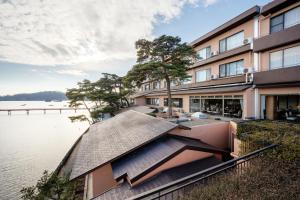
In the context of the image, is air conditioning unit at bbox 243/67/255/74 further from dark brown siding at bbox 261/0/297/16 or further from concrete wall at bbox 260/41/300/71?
dark brown siding at bbox 261/0/297/16

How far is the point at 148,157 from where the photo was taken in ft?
28.7

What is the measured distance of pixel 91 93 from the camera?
30.4m

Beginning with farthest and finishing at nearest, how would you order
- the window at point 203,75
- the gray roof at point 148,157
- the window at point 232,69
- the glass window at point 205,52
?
the window at point 203,75
the glass window at point 205,52
the window at point 232,69
the gray roof at point 148,157

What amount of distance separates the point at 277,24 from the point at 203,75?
393 inches

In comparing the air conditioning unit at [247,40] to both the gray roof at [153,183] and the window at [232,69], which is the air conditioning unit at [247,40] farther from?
the gray roof at [153,183]

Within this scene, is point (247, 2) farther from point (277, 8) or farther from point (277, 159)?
point (277, 159)

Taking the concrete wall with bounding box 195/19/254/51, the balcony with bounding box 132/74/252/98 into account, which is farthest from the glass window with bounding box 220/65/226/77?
the concrete wall with bounding box 195/19/254/51

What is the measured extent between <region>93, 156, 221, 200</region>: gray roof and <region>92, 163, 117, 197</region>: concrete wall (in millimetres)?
2307

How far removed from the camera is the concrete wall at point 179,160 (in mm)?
7676

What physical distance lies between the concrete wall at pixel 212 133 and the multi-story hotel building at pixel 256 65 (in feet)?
11.5

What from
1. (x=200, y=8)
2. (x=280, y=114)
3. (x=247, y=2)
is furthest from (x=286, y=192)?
(x=247, y=2)

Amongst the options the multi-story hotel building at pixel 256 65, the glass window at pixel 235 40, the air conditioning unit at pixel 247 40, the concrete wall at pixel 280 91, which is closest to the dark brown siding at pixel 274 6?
the multi-story hotel building at pixel 256 65

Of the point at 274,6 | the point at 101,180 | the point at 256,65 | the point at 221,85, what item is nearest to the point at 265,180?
the point at 101,180

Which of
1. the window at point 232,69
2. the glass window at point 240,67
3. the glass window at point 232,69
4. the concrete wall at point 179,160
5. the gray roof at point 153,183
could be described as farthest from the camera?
the glass window at point 232,69
